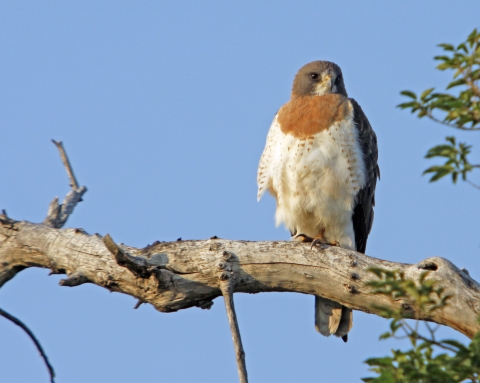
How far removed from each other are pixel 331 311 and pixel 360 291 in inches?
48.2

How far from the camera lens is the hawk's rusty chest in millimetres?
6438

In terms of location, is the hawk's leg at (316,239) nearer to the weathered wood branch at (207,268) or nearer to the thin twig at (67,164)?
the weathered wood branch at (207,268)

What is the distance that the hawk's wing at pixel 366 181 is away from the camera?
6.57 meters

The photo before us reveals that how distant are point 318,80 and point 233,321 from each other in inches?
139

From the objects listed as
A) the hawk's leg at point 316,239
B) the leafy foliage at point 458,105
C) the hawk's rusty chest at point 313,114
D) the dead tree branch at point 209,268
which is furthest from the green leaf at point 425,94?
the hawk's rusty chest at point 313,114

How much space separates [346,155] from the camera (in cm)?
629

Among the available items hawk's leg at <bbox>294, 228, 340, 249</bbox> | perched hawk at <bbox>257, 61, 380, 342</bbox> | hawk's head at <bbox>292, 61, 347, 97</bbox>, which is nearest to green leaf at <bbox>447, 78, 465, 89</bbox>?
hawk's leg at <bbox>294, 228, 340, 249</bbox>

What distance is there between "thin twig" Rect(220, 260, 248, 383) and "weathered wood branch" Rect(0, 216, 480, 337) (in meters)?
0.08

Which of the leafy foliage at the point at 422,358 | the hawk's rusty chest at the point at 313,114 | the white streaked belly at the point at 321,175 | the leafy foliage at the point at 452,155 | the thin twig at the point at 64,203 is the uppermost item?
the hawk's rusty chest at the point at 313,114

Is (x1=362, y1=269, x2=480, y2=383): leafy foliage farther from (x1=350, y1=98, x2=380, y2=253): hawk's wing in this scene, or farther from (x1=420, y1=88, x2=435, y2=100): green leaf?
(x1=350, y1=98, x2=380, y2=253): hawk's wing

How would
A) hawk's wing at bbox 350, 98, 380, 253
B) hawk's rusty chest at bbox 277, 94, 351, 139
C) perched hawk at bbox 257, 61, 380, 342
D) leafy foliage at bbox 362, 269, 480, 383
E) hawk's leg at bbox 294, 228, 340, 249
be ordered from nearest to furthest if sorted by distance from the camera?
1. leafy foliage at bbox 362, 269, 480, 383
2. hawk's leg at bbox 294, 228, 340, 249
3. perched hawk at bbox 257, 61, 380, 342
4. hawk's rusty chest at bbox 277, 94, 351, 139
5. hawk's wing at bbox 350, 98, 380, 253

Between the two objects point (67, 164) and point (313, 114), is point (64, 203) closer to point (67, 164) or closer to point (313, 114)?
point (67, 164)

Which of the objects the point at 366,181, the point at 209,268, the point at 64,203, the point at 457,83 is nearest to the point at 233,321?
the point at 209,268

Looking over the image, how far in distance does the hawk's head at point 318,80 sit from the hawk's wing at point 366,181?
46cm
